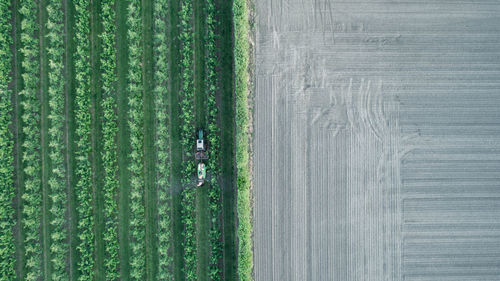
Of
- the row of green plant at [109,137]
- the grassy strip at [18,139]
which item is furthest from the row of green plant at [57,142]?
the row of green plant at [109,137]

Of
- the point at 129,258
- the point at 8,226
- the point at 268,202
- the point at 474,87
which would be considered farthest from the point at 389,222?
the point at 8,226

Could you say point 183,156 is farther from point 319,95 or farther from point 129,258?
point 319,95

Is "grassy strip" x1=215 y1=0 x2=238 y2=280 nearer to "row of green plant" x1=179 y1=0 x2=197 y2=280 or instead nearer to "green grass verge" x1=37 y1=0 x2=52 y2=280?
"row of green plant" x1=179 y1=0 x2=197 y2=280

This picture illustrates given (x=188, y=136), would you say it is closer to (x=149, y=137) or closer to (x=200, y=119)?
(x=200, y=119)

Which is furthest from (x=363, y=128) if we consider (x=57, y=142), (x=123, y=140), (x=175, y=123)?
(x=57, y=142)

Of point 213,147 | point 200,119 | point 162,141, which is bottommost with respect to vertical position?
point 213,147

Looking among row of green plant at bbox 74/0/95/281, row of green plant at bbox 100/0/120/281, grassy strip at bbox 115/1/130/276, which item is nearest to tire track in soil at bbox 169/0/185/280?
grassy strip at bbox 115/1/130/276
